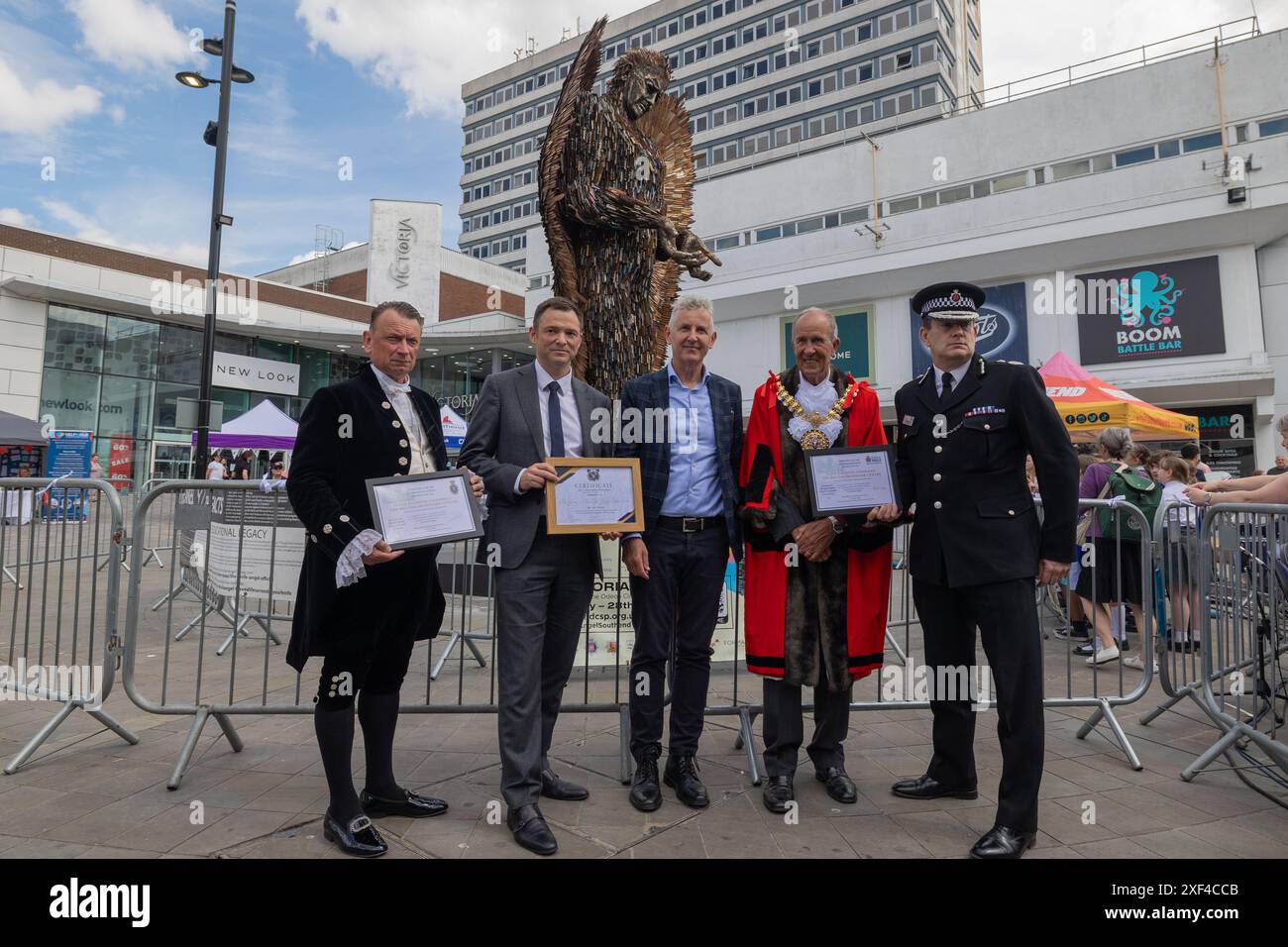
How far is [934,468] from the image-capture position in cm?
317

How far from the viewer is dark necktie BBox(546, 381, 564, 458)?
10.6 feet

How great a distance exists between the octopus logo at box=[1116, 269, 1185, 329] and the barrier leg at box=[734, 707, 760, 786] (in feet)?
65.7

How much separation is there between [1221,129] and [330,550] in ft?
75.9

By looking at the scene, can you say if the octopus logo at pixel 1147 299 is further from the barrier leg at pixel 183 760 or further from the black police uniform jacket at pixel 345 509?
the barrier leg at pixel 183 760

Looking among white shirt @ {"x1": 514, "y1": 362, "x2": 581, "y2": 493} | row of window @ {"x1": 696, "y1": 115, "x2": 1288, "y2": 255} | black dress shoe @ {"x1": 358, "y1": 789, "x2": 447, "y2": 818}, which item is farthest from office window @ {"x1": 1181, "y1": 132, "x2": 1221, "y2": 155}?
black dress shoe @ {"x1": 358, "y1": 789, "x2": 447, "y2": 818}

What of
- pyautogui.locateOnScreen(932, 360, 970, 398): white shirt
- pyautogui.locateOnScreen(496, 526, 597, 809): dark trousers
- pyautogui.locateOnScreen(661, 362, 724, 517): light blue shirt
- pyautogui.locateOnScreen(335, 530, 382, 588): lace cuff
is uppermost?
pyautogui.locateOnScreen(932, 360, 970, 398): white shirt

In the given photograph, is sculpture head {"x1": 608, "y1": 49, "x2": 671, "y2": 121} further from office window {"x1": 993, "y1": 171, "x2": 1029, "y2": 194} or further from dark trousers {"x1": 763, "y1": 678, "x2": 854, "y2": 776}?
office window {"x1": 993, "y1": 171, "x2": 1029, "y2": 194}

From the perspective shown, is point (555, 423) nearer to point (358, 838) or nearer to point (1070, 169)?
point (358, 838)

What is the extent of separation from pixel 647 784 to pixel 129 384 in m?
28.5

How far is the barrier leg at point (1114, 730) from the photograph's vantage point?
149 inches

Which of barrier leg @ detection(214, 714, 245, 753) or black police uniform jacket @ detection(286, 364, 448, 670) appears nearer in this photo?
black police uniform jacket @ detection(286, 364, 448, 670)
